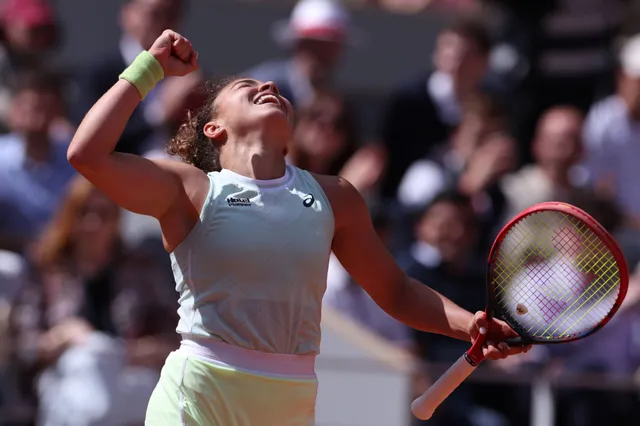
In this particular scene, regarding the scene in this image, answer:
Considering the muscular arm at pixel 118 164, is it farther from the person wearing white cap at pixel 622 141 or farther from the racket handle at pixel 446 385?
the person wearing white cap at pixel 622 141

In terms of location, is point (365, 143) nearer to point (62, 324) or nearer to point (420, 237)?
point (420, 237)

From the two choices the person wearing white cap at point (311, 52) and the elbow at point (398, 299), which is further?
the person wearing white cap at point (311, 52)

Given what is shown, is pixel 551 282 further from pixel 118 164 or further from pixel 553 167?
pixel 553 167

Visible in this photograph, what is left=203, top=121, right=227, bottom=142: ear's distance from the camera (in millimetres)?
4047

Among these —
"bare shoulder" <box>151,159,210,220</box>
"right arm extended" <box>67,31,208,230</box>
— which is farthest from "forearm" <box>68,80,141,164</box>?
"bare shoulder" <box>151,159,210,220</box>

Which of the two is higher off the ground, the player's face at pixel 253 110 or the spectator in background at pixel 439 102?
the player's face at pixel 253 110

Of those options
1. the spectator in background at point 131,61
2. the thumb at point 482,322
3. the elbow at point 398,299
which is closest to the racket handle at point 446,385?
the thumb at point 482,322

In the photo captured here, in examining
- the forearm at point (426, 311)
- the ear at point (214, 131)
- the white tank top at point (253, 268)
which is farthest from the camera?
the forearm at point (426, 311)

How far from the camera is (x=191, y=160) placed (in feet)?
13.8

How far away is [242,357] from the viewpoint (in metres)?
3.80

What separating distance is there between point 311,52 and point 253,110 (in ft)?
14.1

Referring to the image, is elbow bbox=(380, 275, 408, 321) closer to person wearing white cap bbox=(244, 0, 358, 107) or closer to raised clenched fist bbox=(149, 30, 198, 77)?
raised clenched fist bbox=(149, 30, 198, 77)

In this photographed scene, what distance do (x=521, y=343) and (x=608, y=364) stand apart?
10.6 ft

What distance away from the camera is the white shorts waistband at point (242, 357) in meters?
3.79
